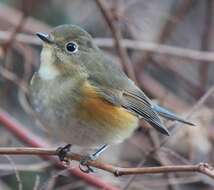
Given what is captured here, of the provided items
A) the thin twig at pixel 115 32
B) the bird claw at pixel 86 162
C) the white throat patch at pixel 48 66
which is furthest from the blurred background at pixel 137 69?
the white throat patch at pixel 48 66

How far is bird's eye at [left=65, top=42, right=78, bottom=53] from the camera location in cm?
331

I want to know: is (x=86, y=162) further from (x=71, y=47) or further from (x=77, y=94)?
(x=71, y=47)

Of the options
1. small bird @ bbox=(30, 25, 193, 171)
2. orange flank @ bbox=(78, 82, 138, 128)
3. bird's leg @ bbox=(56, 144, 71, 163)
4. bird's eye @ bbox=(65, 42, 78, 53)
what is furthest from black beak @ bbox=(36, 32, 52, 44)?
bird's leg @ bbox=(56, 144, 71, 163)

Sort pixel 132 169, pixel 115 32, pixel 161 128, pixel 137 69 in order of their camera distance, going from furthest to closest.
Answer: pixel 137 69
pixel 115 32
pixel 161 128
pixel 132 169

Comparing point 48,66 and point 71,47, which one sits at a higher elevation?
point 71,47

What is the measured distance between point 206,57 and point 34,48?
158cm

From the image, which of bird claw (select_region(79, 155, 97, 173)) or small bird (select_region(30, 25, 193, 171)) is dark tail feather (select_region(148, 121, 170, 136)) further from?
bird claw (select_region(79, 155, 97, 173))

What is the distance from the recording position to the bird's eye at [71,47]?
3.31m

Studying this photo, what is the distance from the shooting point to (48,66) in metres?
3.27

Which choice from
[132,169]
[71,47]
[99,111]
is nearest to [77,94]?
[99,111]

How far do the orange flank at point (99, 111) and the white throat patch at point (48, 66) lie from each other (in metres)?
0.18

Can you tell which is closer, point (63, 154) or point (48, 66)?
point (48, 66)

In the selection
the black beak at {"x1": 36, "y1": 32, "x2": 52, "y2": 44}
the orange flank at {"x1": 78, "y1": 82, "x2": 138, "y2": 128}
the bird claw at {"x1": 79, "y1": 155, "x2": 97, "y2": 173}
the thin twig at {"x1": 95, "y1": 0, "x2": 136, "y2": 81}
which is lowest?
the bird claw at {"x1": 79, "y1": 155, "x2": 97, "y2": 173}

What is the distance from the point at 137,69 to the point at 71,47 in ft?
6.23
